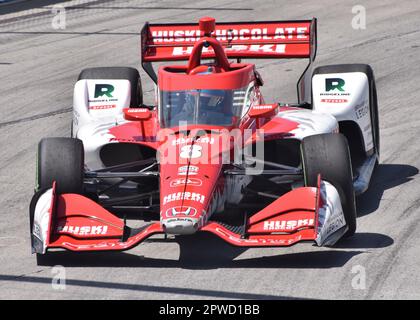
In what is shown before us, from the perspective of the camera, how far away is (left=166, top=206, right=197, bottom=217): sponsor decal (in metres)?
10.4

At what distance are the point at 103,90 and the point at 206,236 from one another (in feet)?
10.5

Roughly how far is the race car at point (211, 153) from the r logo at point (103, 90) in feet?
0.04

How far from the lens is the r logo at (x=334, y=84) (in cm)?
1362

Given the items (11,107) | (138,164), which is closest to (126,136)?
(138,164)

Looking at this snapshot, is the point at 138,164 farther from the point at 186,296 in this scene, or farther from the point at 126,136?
the point at 186,296

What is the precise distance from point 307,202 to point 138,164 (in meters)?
2.08

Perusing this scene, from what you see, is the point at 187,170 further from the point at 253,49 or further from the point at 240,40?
the point at 240,40

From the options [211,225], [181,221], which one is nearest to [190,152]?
[211,225]

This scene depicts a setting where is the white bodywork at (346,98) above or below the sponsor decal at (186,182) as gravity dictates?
above

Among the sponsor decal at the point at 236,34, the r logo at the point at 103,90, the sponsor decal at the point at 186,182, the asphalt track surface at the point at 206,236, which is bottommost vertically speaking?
the asphalt track surface at the point at 206,236

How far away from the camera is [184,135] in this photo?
11.7m

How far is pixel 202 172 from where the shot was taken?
1107 cm

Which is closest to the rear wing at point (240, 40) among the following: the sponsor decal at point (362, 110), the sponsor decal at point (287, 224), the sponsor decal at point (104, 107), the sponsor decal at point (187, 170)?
the sponsor decal at point (104, 107)

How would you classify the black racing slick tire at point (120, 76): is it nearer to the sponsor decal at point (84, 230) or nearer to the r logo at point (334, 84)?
the r logo at point (334, 84)
